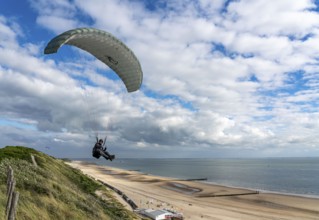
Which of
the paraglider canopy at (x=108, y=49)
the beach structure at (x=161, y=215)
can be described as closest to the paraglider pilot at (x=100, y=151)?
the paraglider canopy at (x=108, y=49)

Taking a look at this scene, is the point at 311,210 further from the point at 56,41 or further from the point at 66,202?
the point at 56,41

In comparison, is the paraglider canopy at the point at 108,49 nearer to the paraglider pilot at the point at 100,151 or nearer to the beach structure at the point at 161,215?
the paraglider pilot at the point at 100,151

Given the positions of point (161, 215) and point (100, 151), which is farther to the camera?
point (161, 215)

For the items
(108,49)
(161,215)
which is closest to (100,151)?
(108,49)

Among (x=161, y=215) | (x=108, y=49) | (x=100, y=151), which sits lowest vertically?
(x=161, y=215)

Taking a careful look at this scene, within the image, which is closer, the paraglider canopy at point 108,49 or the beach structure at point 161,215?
the paraglider canopy at point 108,49

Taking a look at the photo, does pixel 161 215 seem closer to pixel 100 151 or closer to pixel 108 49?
pixel 100 151

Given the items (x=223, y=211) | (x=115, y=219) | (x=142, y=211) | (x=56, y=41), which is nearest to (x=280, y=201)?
(x=223, y=211)

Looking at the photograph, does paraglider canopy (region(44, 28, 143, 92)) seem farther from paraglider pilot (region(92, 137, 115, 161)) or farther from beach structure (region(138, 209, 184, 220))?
beach structure (region(138, 209, 184, 220))
